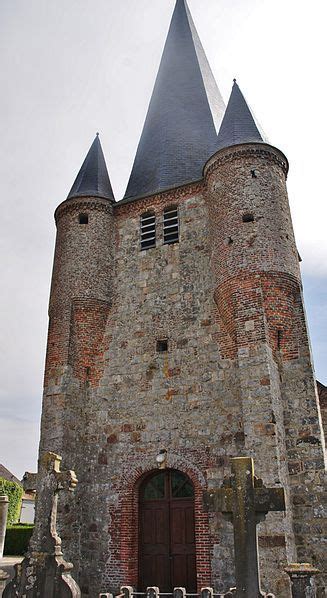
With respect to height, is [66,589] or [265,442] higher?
[265,442]

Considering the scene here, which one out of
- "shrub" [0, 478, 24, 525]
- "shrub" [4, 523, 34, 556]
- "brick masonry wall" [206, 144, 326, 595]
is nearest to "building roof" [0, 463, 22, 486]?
"shrub" [0, 478, 24, 525]

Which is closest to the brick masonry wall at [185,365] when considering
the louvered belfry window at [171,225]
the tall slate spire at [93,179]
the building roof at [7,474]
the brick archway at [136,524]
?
the brick archway at [136,524]

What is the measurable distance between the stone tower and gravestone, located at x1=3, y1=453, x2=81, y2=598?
13.2ft

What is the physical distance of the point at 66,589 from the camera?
6.07m

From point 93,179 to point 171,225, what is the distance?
336 centimetres

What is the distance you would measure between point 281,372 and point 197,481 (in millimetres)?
2890

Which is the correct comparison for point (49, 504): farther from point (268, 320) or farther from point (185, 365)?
point (268, 320)

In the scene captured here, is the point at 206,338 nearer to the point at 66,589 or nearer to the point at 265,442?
the point at 265,442

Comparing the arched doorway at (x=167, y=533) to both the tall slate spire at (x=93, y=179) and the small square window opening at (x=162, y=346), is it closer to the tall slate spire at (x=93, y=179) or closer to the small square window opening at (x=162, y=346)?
the small square window opening at (x=162, y=346)

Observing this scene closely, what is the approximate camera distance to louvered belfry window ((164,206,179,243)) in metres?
13.5

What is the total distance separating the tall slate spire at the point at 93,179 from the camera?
1484 centimetres

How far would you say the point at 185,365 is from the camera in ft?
38.5

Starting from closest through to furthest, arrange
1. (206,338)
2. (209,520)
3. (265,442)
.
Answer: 1. (265,442)
2. (209,520)
3. (206,338)

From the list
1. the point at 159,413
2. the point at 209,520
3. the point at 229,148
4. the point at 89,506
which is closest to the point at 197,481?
the point at 209,520
